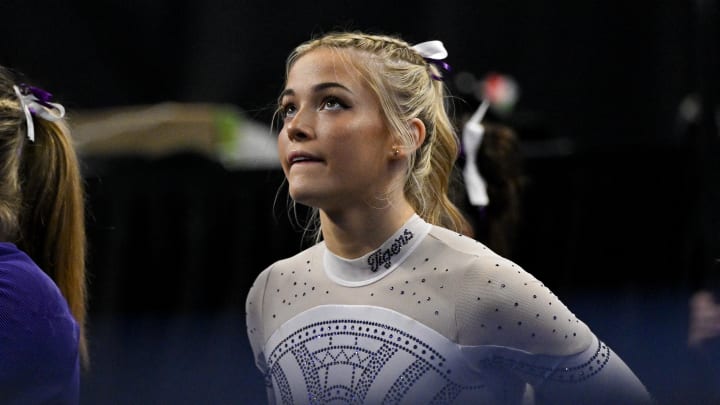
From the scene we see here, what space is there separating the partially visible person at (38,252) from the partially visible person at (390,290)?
413 millimetres

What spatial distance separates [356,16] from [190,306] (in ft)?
7.52

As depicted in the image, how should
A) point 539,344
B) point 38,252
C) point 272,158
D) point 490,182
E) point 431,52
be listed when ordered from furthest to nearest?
point 272,158
point 490,182
point 38,252
point 431,52
point 539,344

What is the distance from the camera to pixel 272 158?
15.6 ft

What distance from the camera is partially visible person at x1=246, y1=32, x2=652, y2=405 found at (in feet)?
6.06

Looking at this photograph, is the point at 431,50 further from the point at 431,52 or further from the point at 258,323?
the point at 258,323

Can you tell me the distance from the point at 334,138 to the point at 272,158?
2871mm

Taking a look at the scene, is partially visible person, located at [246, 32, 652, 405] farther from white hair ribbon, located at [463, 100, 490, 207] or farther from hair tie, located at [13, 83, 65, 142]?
white hair ribbon, located at [463, 100, 490, 207]

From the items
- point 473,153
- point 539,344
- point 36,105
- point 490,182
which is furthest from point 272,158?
point 539,344

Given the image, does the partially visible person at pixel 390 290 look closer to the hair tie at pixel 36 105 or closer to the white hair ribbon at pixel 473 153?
the hair tie at pixel 36 105

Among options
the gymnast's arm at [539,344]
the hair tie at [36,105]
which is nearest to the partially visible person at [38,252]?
the hair tie at [36,105]

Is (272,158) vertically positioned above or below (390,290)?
below

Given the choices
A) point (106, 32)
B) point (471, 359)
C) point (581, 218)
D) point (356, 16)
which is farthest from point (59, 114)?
point (106, 32)

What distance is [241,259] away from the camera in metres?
4.15

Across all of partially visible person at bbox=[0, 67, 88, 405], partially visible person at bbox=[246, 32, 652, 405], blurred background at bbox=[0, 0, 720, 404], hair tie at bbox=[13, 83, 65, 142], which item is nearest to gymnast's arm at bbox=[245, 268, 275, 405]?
partially visible person at bbox=[246, 32, 652, 405]
